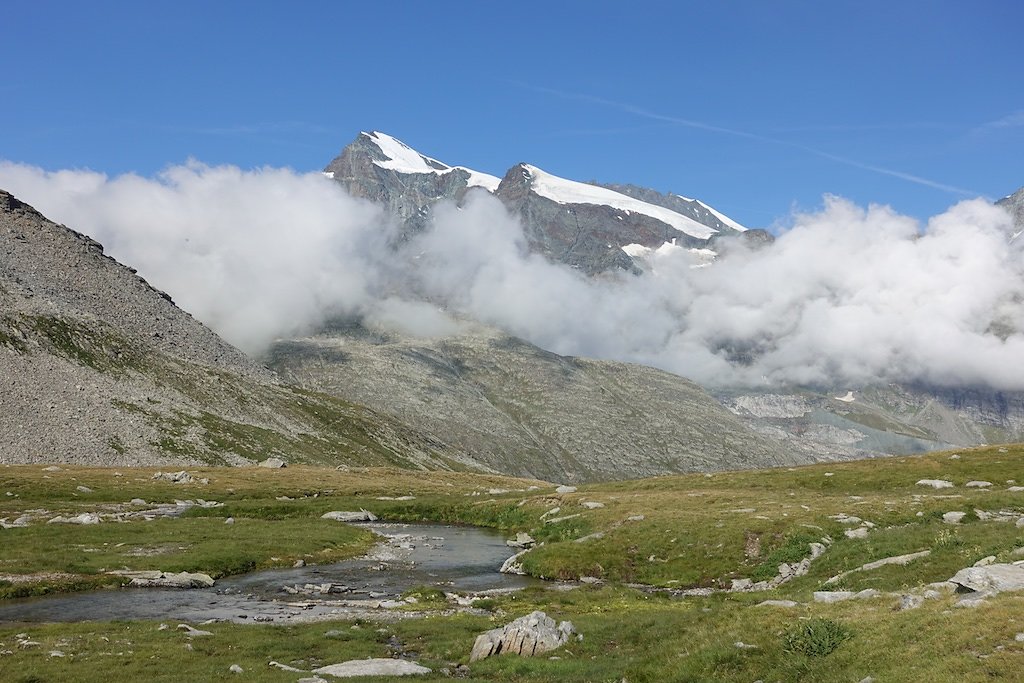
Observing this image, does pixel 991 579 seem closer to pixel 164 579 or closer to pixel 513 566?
pixel 513 566

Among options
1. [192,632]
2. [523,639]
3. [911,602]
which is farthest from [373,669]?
[911,602]

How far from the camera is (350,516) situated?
4176 inches

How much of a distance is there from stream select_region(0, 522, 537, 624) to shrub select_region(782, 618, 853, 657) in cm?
2731

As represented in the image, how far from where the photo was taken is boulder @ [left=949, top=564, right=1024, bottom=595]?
26.6 metres

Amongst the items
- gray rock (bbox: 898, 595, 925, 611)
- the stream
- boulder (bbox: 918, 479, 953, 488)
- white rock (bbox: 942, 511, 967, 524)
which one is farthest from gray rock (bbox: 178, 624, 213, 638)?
boulder (bbox: 918, 479, 953, 488)

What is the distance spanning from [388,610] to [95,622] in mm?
16728

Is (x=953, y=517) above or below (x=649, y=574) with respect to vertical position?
above

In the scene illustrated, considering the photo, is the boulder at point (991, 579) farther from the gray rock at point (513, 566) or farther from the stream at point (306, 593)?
the gray rock at point (513, 566)

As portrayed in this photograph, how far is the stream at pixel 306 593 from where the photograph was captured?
1842 inches

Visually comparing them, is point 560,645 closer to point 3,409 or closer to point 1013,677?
point 1013,677

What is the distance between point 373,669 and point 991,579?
24496 mm

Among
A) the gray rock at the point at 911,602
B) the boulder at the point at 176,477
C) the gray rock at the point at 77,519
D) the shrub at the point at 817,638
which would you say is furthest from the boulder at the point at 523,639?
the boulder at the point at 176,477

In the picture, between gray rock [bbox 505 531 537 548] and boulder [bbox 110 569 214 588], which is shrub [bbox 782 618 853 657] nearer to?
boulder [bbox 110 569 214 588]

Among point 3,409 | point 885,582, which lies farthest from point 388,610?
point 3,409
